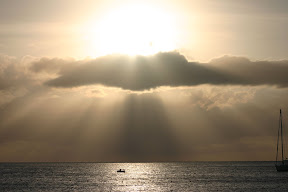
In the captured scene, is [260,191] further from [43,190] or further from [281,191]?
[43,190]

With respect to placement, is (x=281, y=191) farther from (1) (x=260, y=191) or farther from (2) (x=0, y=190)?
(2) (x=0, y=190)

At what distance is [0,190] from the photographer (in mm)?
139125

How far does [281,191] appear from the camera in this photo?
13125cm

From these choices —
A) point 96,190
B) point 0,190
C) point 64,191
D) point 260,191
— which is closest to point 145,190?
point 96,190

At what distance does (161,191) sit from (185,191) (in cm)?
747

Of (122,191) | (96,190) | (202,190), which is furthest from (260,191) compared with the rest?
(96,190)

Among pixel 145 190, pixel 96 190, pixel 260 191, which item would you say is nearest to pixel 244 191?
pixel 260 191

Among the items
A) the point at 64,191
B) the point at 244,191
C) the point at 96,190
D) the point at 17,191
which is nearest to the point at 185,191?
the point at 244,191

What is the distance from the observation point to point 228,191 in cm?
13238

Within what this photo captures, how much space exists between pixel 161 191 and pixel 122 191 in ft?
39.9

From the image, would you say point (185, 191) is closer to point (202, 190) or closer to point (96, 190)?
point (202, 190)

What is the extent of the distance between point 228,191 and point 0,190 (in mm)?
72660

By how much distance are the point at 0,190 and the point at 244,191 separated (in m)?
77.7

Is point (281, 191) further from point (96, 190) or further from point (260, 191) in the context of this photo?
point (96, 190)
